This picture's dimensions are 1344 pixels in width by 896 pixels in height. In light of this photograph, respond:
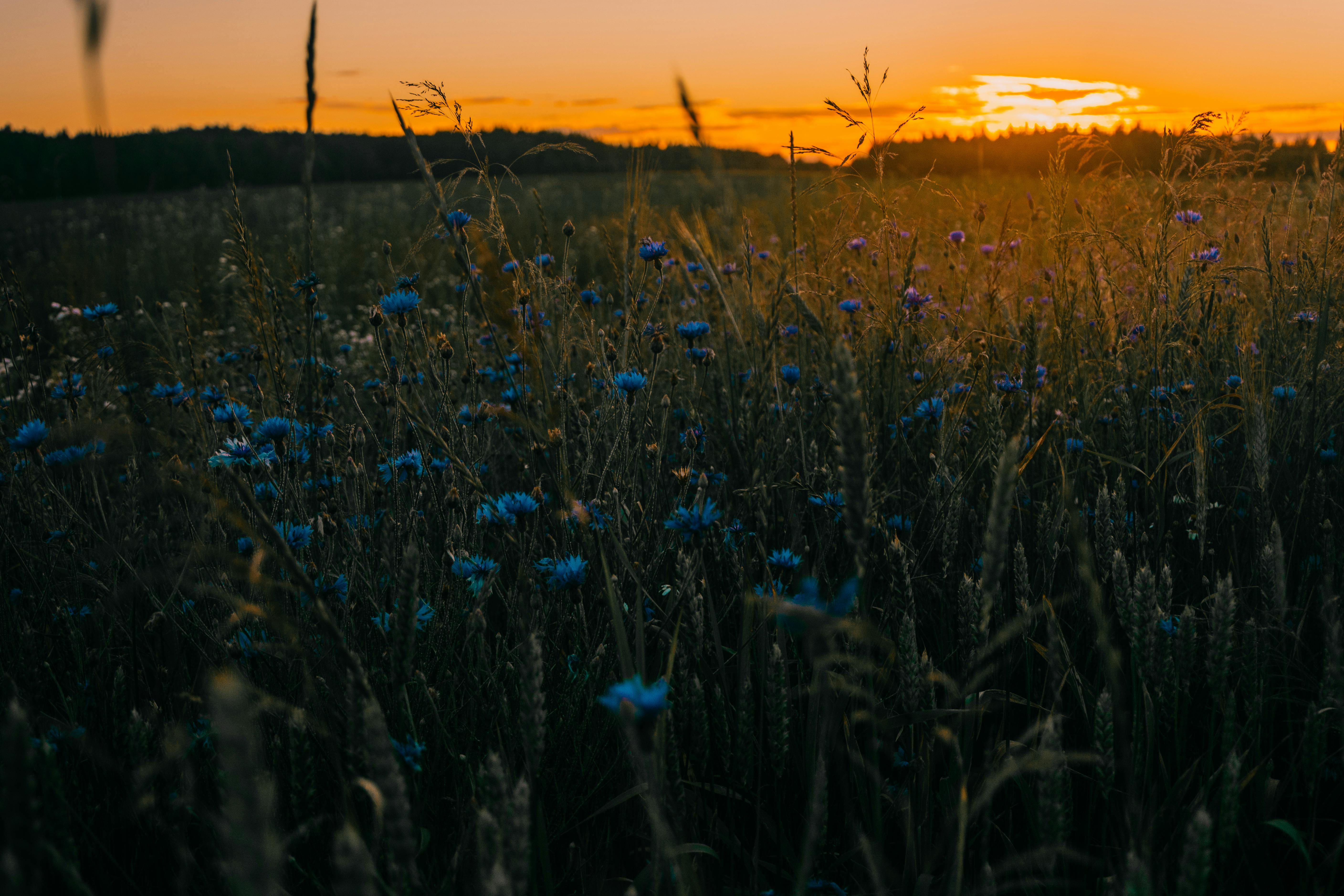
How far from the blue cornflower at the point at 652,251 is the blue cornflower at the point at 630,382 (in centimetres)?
70

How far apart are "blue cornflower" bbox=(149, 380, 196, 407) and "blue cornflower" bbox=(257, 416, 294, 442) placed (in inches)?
34.5

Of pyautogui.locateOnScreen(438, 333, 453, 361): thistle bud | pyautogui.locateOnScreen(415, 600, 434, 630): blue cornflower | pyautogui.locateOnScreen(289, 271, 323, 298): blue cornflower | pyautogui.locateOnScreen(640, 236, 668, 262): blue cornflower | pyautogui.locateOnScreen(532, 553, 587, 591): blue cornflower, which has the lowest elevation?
pyautogui.locateOnScreen(415, 600, 434, 630): blue cornflower

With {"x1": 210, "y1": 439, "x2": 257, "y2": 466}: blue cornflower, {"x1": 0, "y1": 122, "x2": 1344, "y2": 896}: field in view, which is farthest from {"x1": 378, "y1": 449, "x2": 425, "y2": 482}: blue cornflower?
{"x1": 210, "y1": 439, "x2": 257, "y2": 466}: blue cornflower

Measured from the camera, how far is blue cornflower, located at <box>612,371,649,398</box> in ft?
5.98

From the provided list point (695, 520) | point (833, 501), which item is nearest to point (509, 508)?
point (695, 520)

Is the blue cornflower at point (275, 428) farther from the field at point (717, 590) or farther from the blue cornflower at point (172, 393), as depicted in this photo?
the blue cornflower at point (172, 393)

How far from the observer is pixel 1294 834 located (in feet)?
3.32

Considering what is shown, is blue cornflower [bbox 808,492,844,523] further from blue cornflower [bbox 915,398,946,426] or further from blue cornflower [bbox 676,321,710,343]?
blue cornflower [bbox 676,321,710,343]

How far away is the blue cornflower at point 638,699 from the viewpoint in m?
0.64

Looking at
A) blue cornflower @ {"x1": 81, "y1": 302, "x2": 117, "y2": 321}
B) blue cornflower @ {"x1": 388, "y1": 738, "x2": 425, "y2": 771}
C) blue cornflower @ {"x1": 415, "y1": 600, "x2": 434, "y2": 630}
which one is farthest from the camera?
blue cornflower @ {"x1": 81, "y1": 302, "x2": 117, "y2": 321}

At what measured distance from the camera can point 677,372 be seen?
241 cm

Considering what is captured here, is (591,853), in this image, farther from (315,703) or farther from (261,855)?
(261,855)

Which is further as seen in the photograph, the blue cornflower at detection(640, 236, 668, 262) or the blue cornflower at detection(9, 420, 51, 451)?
the blue cornflower at detection(640, 236, 668, 262)

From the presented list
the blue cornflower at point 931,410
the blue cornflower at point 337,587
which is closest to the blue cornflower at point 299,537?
the blue cornflower at point 337,587
